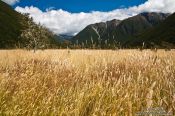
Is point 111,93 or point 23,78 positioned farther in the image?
point 23,78

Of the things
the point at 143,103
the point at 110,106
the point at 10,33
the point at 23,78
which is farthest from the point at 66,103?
the point at 10,33

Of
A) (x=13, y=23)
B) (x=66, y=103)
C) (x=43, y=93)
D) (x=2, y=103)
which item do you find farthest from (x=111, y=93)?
(x=13, y=23)

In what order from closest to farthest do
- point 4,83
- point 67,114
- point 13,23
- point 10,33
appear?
point 67,114
point 4,83
point 10,33
point 13,23

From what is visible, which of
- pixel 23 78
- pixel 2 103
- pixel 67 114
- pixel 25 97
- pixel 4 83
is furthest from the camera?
pixel 23 78

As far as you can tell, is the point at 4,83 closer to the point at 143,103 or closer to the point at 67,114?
the point at 67,114

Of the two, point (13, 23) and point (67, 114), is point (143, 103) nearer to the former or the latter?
point (67, 114)

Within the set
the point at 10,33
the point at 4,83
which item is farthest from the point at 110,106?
the point at 10,33

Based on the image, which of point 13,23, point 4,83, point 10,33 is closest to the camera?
point 4,83

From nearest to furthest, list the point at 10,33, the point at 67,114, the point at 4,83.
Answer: the point at 67,114 → the point at 4,83 → the point at 10,33

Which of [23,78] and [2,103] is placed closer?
[2,103]

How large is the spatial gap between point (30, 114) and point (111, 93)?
1178 mm

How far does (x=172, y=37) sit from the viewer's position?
188375 mm

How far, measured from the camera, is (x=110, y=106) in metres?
3.48

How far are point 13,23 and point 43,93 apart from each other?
660 feet
